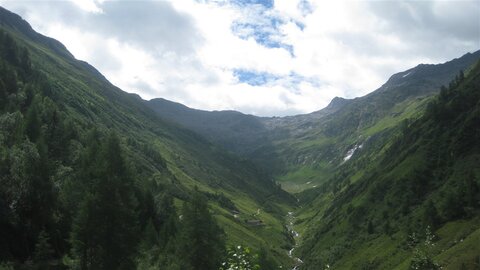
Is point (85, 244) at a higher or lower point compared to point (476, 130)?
lower

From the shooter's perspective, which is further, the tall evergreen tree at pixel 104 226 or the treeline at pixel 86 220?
the treeline at pixel 86 220

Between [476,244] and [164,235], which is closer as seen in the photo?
[164,235]

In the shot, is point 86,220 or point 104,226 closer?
point 86,220

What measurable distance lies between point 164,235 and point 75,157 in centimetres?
3528

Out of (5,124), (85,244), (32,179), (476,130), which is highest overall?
(476,130)

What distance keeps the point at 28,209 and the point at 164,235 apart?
39.6 meters

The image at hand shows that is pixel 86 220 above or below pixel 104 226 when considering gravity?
above

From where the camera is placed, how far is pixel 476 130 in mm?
197000

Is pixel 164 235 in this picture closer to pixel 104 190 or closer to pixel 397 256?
pixel 104 190

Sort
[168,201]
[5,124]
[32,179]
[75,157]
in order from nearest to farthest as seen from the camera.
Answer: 1. [32,179]
2. [5,124]
3. [75,157]
4. [168,201]

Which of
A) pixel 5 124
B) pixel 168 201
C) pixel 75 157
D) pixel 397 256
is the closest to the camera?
pixel 5 124

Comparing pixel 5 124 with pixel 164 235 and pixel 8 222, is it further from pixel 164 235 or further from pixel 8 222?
pixel 8 222

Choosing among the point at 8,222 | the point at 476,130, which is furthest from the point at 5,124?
the point at 476,130

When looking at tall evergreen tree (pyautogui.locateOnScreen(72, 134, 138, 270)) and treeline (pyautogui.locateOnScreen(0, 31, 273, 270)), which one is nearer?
tall evergreen tree (pyautogui.locateOnScreen(72, 134, 138, 270))
